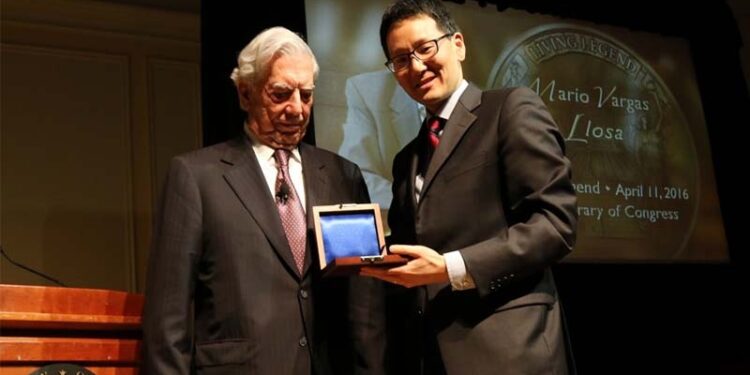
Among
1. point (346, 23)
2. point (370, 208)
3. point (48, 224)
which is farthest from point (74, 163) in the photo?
point (370, 208)

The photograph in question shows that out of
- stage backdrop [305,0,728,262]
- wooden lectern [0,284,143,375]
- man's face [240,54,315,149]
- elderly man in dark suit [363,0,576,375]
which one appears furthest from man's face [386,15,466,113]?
stage backdrop [305,0,728,262]

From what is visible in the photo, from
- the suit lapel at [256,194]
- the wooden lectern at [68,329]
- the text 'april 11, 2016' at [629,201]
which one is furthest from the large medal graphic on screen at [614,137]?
the wooden lectern at [68,329]

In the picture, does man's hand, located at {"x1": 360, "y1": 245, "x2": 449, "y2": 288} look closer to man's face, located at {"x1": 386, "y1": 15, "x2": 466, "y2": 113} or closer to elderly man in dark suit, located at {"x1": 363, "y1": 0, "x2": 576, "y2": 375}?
elderly man in dark suit, located at {"x1": 363, "y1": 0, "x2": 576, "y2": 375}

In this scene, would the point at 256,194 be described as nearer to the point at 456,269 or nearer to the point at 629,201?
the point at 456,269

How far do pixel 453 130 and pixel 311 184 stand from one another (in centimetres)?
40

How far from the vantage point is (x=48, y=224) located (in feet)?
17.6

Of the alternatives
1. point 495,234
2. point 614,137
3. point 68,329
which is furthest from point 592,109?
point 68,329

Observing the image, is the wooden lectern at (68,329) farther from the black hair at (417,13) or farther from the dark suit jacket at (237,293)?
the black hair at (417,13)

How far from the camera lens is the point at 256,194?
236 centimetres

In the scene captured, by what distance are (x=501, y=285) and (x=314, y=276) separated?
0.49 metres

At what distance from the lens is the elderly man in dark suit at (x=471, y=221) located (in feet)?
6.75

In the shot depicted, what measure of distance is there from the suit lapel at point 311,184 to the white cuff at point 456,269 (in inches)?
16.0

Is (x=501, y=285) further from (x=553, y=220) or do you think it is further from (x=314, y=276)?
(x=314, y=276)

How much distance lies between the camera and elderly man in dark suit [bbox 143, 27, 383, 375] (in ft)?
7.20
